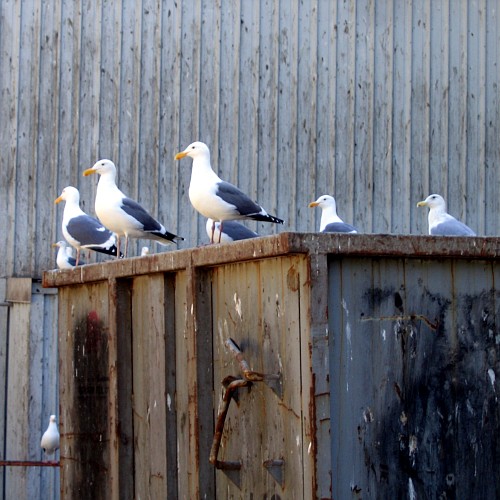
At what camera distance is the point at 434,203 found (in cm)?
1095

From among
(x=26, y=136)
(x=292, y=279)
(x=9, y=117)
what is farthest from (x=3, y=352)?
(x=292, y=279)

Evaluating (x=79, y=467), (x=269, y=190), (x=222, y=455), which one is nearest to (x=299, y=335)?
(x=222, y=455)

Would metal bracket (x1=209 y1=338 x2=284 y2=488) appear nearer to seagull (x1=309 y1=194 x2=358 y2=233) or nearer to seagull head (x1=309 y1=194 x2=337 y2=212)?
seagull (x1=309 y1=194 x2=358 y2=233)

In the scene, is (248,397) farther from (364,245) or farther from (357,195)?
(357,195)

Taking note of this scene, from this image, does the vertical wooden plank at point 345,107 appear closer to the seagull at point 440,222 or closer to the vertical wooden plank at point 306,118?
the vertical wooden plank at point 306,118

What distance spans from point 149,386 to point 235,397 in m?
0.84

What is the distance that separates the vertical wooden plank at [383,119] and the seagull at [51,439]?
3802 mm

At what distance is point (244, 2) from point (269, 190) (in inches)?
77.5

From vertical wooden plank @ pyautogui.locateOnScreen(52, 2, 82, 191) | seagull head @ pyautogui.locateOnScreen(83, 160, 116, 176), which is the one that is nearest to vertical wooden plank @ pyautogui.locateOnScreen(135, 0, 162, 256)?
vertical wooden plank @ pyautogui.locateOnScreen(52, 2, 82, 191)

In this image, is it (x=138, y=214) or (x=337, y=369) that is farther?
(x=138, y=214)

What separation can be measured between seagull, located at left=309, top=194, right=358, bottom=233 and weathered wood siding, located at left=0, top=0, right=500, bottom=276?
49 cm

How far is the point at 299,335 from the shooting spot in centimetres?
422

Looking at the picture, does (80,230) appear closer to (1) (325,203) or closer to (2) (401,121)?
(1) (325,203)

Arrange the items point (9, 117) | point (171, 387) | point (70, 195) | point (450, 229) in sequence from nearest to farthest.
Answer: point (171, 387)
point (450, 229)
point (70, 195)
point (9, 117)
